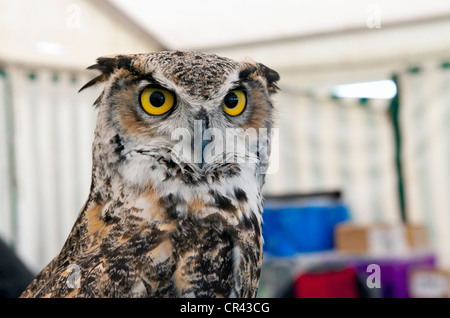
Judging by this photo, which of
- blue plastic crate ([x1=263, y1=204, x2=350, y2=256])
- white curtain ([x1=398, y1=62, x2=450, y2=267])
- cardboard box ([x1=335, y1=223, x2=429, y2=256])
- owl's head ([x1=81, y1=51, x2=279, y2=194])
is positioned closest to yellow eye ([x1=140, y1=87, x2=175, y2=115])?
owl's head ([x1=81, y1=51, x2=279, y2=194])

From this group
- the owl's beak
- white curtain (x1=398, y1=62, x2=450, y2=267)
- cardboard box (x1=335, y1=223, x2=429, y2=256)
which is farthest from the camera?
white curtain (x1=398, y1=62, x2=450, y2=267)

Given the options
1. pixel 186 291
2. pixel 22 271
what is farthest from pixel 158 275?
pixel 22 271

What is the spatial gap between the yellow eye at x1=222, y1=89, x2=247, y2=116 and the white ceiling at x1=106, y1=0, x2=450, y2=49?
49mm

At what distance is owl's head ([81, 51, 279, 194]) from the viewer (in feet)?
1.07

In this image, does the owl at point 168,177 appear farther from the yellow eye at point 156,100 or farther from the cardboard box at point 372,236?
the cardboard box at point 372,236

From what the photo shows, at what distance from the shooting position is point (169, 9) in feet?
1.23

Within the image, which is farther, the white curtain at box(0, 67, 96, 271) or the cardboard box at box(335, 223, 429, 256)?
the cardboard box at box(335, 223, 429, 256)

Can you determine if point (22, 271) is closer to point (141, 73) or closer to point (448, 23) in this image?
point (141, 73)

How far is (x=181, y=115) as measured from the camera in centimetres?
33

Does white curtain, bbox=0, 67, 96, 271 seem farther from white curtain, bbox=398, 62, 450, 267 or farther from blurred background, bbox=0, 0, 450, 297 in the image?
white curtain, bbox=398, 62, 450, 267

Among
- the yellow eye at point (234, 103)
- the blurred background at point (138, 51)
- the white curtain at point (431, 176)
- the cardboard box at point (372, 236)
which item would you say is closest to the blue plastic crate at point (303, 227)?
the cardboard box at point (372, 236)

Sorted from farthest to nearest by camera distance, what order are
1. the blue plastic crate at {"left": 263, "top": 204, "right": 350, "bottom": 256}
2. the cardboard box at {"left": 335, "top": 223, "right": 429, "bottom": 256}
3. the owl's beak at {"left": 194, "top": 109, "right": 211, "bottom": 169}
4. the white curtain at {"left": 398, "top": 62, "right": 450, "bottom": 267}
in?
1. the white curtain at {"left": 398, "top": 62, "right": 450, "bottom": 267}
2. the cardboard box at {"left": 335, "top": 223, "right": 429, "bottom": 256}
3. the blue plastic crate at {"left": 263, "top": 204, "right": 350, "bottom": 256}
4. the owl's beak at {"left": 194, "top": 109, "right": 211, "bottom": 169}

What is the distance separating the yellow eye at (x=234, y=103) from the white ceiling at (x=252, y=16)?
0.05 metres

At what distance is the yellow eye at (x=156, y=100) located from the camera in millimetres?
328
